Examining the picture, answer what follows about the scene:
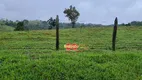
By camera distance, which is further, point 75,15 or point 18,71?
point 75,15

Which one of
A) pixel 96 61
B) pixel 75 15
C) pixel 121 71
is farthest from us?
pixel 75 15

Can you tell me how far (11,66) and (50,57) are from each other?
1777 mm

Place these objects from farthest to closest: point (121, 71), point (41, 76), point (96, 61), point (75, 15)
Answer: point (75, 15) < point (96, 61) < point (121, 71) < point (41, 76)

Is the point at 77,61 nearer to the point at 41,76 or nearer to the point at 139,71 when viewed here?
the point at 41,76

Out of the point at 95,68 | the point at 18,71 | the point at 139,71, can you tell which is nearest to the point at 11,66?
the point at 18,71

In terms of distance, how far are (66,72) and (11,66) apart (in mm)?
2093

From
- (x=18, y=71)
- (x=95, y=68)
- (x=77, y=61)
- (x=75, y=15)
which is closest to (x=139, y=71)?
(x=95, y=68)

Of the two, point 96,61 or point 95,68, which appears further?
A: point 96,61

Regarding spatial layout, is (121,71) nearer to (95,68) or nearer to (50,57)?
(95,68)

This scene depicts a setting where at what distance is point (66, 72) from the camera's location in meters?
9.93

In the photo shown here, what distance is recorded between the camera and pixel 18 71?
9.99 meters

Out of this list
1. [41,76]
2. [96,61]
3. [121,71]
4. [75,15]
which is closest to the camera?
[41,76]

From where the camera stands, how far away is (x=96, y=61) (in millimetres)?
11133

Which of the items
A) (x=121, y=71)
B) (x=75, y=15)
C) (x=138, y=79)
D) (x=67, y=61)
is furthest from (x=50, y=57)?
(x=75, y=15)
